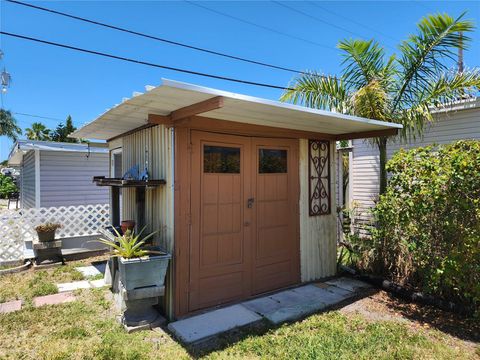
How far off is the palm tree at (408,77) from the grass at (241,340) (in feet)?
8.33

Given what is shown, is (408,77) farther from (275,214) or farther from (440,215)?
(275,214)

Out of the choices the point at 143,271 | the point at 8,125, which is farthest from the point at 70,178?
the point at 8,125

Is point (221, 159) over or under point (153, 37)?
under

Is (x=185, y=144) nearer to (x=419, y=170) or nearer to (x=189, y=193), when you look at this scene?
(x=189, y=193)

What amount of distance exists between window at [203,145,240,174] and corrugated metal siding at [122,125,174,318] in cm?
47

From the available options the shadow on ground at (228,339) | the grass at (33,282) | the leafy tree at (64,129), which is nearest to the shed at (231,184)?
the shadow on ground at (228,339)

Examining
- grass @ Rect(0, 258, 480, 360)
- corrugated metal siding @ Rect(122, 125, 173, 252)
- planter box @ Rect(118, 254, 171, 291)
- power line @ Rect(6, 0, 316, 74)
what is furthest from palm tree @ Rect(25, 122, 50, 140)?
planter box @ Rect(118, 254, 171, 291)

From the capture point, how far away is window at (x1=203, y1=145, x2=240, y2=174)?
13.3ft

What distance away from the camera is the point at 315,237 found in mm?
5348

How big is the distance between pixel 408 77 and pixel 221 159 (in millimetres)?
3510

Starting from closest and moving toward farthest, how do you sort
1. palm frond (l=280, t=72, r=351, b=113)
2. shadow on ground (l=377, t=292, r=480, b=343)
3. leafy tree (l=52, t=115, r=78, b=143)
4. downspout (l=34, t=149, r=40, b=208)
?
shadow on ground (l=377, t=292, r=480, b=343) → palm frond (l=280, t=72, r=351, b=113) → downspout (l=34, t=149, r=40, b=208) → leafy tree (l=52, t=115, r=78, b=143)

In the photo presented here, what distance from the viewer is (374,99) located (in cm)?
532

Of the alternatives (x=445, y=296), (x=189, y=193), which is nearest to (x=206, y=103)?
(x=189, y=193)

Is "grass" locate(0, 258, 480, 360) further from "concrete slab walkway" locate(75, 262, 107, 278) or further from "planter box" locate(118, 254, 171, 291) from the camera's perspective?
"concrete slab walkway" locate(75, 262, 107, 278)
